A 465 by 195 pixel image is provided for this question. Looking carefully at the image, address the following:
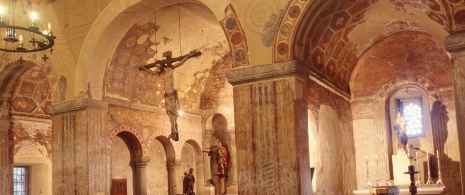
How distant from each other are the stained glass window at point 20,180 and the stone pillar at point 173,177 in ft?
15.1

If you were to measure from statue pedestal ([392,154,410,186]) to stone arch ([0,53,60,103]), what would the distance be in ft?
28.1

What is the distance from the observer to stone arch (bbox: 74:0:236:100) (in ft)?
46.4

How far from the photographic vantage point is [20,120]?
58.8ft

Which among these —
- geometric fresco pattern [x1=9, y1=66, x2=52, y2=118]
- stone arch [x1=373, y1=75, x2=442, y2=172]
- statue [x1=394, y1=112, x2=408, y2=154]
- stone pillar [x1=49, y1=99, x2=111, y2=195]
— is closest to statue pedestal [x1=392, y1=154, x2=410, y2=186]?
statue [x1=394, y1=112, x2=408, y2=154]

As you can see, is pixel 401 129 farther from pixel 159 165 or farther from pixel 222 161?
pixel 159 165

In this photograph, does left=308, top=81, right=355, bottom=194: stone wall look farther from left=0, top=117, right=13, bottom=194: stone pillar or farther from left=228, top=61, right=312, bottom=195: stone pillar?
left=0, top=117, right=13, bottom=194: stone pillar

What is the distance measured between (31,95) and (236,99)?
28.5ft

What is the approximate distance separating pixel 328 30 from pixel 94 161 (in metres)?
6.30

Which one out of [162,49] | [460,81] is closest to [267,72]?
[460,81]

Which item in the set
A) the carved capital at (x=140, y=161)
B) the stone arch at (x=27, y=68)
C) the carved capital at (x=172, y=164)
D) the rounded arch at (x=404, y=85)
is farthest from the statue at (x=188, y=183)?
the rounded arch at (x=404, y=85)

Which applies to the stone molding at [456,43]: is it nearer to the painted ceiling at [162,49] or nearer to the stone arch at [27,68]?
the painted ceiling at [162,49]

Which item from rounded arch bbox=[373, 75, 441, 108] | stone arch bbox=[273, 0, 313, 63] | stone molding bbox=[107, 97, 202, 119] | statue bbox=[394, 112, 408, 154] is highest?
stone arch bbox=[273, 0, 313, 63]

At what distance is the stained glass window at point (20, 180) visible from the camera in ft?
60.1

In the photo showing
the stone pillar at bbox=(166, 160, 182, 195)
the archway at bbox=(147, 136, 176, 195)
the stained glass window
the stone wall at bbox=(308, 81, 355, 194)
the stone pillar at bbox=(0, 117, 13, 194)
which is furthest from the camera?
the stained glass window
